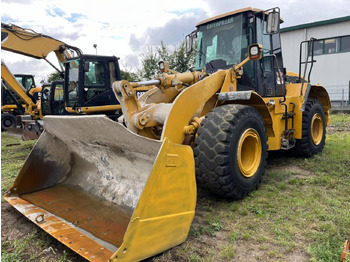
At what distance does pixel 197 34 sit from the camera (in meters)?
5.44

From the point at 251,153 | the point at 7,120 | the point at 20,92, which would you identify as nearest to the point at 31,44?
the point at 20,92

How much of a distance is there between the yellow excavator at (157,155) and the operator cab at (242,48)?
0.06ft

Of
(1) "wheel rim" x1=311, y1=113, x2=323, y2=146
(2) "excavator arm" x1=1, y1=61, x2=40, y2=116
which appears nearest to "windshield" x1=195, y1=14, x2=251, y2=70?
(1) "wheel rim" x1=311, y1=113, x2=323, y2=146

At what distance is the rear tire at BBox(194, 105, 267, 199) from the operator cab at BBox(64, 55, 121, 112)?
5.21 meters

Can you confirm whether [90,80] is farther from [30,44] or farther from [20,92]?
[20,92]

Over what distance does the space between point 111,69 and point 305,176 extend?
5691 mm

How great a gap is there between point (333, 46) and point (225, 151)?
1861 centimetres

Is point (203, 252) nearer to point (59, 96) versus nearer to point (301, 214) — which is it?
point (301, 214)

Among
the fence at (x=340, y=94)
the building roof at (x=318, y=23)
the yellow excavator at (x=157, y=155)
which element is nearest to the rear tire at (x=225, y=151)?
the yellow excavator at (x=157, y=155)

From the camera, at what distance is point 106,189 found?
3568mm

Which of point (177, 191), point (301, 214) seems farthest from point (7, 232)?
point (301, 214)

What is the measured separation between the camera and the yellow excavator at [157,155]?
252cm

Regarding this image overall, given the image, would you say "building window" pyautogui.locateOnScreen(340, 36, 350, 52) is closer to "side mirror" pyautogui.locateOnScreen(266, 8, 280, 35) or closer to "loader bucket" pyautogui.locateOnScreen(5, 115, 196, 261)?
"side mirror" pyautogui.locateOnScreen(266, 8, 280, 35)

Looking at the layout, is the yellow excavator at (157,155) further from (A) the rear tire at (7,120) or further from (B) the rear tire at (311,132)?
(A) the rear tire at (7,120)
